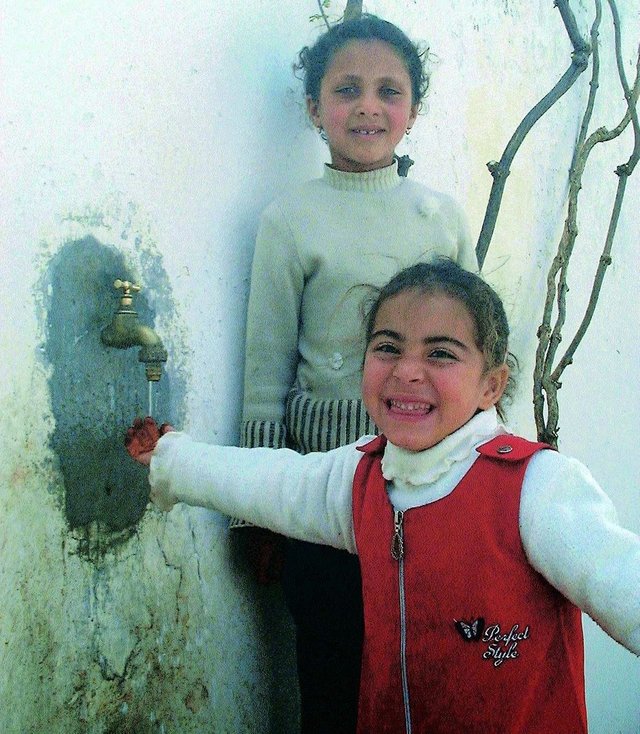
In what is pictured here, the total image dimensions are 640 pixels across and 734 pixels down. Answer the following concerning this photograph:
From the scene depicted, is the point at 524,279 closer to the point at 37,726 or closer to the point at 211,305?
the point at 211,305

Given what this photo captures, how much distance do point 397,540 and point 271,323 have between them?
0.55 m

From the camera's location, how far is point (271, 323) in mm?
1560

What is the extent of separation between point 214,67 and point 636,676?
263cm

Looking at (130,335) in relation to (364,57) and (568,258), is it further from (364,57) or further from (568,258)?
(568,258)

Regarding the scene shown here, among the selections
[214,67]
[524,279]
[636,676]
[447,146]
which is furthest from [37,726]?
[636,676]

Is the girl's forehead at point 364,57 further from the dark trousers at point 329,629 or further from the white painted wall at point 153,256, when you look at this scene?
the dark trousers at point 329,629

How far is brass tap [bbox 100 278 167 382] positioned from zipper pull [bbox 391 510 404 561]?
44 cm

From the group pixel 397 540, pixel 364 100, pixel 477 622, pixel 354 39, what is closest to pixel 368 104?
pixel 364 100

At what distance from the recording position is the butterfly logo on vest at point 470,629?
1087 mm

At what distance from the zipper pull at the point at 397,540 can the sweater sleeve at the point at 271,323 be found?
1.37 feet

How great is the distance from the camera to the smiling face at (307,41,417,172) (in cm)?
157

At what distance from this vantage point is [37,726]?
124 centimetres

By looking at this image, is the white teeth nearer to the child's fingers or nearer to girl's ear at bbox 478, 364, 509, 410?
girl's ear at bbox 478, 364, 509, 410

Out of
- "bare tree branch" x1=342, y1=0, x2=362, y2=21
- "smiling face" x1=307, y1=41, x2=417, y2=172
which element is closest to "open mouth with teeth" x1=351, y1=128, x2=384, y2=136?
"smiling face" x1=307, y1=41, x2=417, y2=172
